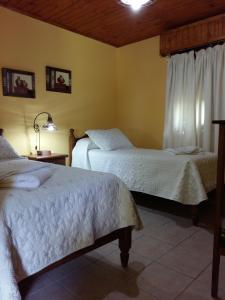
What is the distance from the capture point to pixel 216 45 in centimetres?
336

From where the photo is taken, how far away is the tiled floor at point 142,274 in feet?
4.92

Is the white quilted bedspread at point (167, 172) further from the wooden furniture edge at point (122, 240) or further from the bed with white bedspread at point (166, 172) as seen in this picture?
the wooden furniture edge at point (122, 240)

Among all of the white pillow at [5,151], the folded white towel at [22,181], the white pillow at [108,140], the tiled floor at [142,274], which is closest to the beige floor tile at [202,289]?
the tiled floor at [142,274]

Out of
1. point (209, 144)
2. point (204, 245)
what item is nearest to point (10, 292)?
point (204, 245)

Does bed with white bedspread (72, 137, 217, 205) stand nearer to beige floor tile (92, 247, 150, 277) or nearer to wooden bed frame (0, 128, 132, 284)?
beige floor tile (92, 247, 150, 277)

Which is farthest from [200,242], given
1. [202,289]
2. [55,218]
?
[55,218]

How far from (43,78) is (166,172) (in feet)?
7.02

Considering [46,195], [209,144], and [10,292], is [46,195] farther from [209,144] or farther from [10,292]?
[209,144]

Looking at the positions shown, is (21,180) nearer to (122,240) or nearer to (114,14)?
(122,240)

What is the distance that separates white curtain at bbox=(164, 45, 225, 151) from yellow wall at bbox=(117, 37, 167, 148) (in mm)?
234

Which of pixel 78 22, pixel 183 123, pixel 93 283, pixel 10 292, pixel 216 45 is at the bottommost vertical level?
pixel 93 283

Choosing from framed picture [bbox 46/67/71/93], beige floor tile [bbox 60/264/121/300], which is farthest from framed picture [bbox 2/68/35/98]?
beige floor tile [bbox 60/264/121/300]

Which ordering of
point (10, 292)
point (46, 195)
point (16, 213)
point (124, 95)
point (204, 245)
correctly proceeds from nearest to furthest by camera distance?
point (10, 292) → point (16, 213) → point (46, 195) → point (204, 245) → point (124, 95)

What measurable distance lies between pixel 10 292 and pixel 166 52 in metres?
3.70
